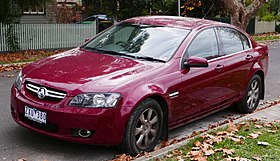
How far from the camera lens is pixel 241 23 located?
62.8 ft

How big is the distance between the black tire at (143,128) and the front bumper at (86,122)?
112 mm

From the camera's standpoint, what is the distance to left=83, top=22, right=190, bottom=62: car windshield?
5.37 meters

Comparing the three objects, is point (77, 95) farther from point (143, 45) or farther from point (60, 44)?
point (60, 44)

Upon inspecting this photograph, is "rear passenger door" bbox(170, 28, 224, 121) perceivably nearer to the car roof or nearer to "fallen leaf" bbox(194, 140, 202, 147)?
the car roof

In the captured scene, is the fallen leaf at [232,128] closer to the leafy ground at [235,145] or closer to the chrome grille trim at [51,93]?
the leafy ground at [235,145]

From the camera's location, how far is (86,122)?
429cm

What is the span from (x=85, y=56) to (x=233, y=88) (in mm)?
2469

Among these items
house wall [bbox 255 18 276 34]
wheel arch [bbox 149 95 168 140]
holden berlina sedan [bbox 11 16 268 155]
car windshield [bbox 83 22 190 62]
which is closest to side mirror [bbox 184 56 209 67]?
holden berlina sedan [bbox 11 16 268 155]

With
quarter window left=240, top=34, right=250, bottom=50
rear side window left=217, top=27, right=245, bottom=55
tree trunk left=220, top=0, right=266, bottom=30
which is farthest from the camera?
tree trunk left=220, top=0, right=266, bottom=30

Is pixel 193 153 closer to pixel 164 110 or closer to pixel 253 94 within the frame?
pixel 164 110

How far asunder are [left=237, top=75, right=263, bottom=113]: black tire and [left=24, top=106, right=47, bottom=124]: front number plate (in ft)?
11.9

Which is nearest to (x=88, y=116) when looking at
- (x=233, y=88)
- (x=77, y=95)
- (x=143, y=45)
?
(x=77, y=95)

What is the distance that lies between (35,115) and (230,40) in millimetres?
3504

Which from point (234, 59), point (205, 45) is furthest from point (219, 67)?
point (234, 59)
